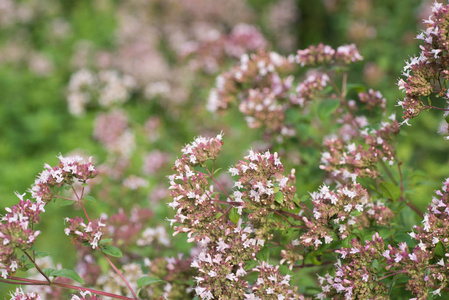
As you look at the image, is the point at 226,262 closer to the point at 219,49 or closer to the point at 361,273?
the point at 361,273

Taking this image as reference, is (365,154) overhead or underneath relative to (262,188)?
overhead

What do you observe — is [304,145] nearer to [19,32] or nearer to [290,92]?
[290,92]

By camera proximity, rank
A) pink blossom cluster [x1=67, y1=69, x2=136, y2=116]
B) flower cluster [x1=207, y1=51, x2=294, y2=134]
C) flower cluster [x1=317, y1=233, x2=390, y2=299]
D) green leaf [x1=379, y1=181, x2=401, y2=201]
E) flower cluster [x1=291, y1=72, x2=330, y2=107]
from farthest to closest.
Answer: pink blossom cluster [x1=67, y1=69, x2=136, y2=116] → flower cluster [x1=207, y1=51, x2=294, y2=134] → flower cluster [x1=291, y1=72, x2=330, y2=107] → green leaf [x1=379, y1=181, x2=401, y2=201] → flower cluster [x1=317, y1=233, x2=390, y2=299]

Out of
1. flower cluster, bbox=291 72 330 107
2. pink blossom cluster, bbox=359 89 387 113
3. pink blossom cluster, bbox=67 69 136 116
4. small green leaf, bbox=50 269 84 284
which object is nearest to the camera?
small green leaf, bbox=50 269 84 284

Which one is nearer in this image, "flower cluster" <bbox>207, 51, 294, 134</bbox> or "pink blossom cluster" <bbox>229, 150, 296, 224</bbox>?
"pink blossom cluster" <bbox>229, 150, 296, 224</bbox>

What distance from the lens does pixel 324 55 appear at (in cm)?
235

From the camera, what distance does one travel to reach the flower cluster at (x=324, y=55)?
7.66 feet

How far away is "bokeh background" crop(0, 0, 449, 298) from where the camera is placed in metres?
3.98

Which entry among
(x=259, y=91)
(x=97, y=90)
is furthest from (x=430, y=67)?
(x=97, y=90)


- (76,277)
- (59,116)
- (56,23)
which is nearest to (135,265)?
(76,277)

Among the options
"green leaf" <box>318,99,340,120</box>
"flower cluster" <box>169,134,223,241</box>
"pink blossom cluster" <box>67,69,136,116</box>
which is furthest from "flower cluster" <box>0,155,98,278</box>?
"pink blossom cluster" <box>67,69,136,116</box>

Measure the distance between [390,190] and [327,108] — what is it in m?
0.60

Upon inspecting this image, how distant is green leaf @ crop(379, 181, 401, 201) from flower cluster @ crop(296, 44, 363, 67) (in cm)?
75

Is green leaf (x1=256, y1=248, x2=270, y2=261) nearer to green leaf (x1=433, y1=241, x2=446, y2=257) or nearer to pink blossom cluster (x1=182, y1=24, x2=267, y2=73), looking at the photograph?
green leaf (x1=433, y1=241, x2=446, y2=257)
